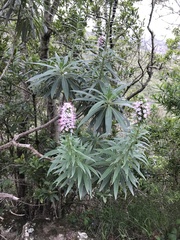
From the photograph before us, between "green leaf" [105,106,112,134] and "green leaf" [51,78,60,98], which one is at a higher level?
"green leaf" [51,78,60,98]

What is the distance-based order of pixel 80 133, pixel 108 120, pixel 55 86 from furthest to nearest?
pixel 80 133, pixel 55 86, pixel 108 120

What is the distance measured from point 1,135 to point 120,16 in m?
2.02

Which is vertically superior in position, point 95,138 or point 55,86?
point 55,86

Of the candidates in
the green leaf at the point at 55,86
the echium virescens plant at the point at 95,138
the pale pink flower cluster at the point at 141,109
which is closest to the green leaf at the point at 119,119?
the echium virescens plant at the point at 95,138

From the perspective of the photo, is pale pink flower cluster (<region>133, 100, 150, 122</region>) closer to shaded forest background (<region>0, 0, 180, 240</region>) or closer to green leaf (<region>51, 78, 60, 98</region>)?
shaded forest background (<region>0, 0, 180, 240</region>)

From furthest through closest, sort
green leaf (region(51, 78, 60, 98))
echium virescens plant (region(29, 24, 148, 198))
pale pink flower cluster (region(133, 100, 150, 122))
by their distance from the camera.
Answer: green leaf (region(51, 78, 60, 98)), echium virescens plant (region(29, 24, 148, 198)), pale pink flower cluster (region(133, 100, 150, 122))

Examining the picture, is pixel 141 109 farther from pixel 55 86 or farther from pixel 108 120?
pixel 55 86

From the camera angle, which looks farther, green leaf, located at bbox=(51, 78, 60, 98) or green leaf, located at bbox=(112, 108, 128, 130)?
green leaf, located at bbox=(51, 78, 60, 98)

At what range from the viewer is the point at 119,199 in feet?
8.15

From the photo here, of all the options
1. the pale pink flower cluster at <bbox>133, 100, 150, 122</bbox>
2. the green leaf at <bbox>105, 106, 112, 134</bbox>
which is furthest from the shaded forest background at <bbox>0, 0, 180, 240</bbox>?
the pale pink flower cluster at <bbox>133, 100, 150, 122</bbox>

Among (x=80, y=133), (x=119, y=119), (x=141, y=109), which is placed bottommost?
(x=80, y=133)

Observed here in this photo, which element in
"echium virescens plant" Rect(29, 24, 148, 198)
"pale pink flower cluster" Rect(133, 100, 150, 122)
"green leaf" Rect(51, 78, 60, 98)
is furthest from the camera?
"green leaf" Rect(51, 78, 60, 98)

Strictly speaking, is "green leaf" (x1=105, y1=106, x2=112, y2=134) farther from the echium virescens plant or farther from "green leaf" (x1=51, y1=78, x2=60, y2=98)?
"green leaf" (x1=51, y1=78, x2=60, y2=98)

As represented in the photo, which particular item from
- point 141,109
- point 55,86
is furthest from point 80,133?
point 141,109
